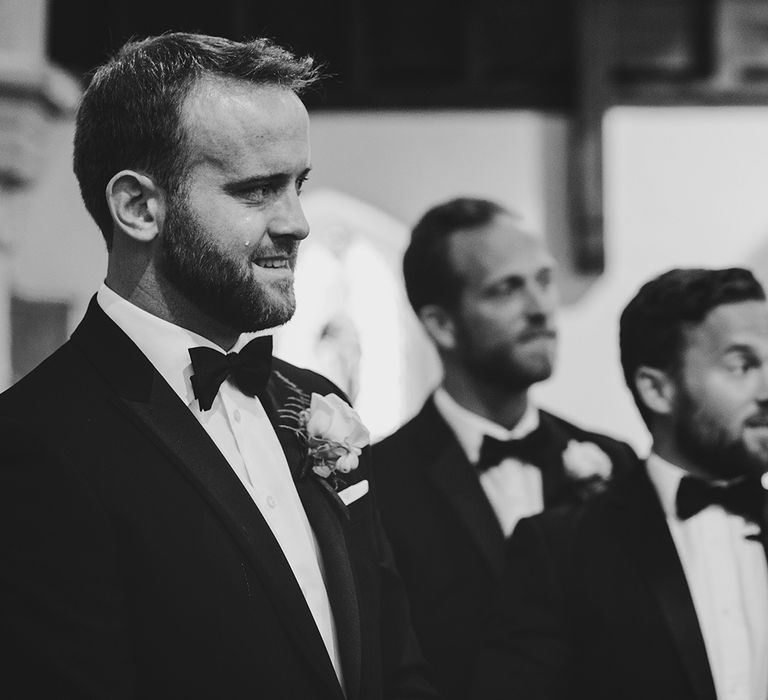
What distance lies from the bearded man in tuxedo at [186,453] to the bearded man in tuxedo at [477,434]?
742mm

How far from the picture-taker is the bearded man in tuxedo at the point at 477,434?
2439 mm

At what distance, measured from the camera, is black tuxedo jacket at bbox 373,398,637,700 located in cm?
234

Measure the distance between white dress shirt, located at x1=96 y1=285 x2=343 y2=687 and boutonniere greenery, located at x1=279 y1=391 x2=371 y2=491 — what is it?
73 millimetres

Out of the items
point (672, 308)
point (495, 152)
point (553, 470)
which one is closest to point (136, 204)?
point (672, 308)

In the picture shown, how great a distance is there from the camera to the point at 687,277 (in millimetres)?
2131

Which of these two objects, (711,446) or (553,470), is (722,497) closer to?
(711,446)

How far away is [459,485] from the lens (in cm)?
256

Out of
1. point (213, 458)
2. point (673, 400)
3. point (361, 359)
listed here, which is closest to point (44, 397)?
point (213, 458)

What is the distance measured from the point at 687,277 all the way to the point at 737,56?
3.61 m

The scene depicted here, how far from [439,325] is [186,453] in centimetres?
139

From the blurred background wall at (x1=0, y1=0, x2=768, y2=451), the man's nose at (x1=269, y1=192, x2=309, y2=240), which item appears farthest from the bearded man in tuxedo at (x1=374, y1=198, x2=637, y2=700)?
the blurred background wall at (x1=0, y1=0, x2=768, y2=451)

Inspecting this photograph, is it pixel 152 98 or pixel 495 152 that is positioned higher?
pixel 152 98

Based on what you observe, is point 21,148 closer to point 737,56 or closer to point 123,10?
point 123,10

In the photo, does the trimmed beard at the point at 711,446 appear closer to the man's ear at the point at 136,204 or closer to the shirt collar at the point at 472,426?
the shirt collar at the point at 472,426
